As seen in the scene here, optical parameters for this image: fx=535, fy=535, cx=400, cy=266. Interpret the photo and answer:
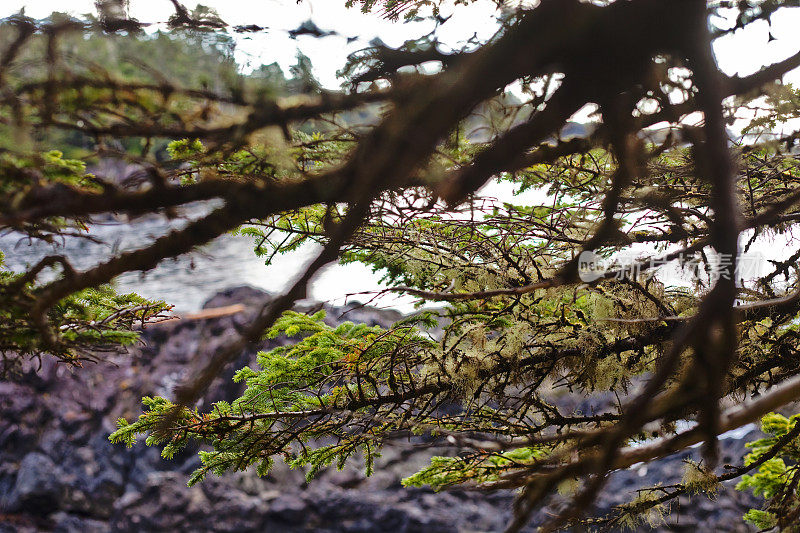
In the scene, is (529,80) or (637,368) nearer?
(529,80)

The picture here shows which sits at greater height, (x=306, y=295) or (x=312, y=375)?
(x=312, y=375)

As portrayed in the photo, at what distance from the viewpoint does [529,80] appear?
1438 mm

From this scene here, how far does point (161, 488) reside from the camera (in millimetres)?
9391

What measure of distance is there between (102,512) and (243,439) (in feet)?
27.5

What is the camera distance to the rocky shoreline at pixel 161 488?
9.23 m

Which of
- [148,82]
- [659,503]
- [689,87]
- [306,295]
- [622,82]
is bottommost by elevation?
[659,503]

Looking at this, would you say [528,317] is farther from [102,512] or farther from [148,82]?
[102,512]

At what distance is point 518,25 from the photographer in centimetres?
124

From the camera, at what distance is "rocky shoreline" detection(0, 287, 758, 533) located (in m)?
9.23

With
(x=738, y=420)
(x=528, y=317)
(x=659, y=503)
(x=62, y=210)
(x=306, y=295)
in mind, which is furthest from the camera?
(x=659, y=503)

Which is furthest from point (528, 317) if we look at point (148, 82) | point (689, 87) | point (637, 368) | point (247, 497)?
point (247, 497)

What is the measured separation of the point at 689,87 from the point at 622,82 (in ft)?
1.11

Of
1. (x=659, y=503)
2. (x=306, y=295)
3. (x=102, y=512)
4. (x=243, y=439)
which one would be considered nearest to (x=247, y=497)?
(x=102, y=512)

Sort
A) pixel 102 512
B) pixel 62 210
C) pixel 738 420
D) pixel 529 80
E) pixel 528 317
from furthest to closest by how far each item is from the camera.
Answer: pixel 102 512, pixel 528 317, pixel 738 420, pixel 529 80, pixel 62 210
